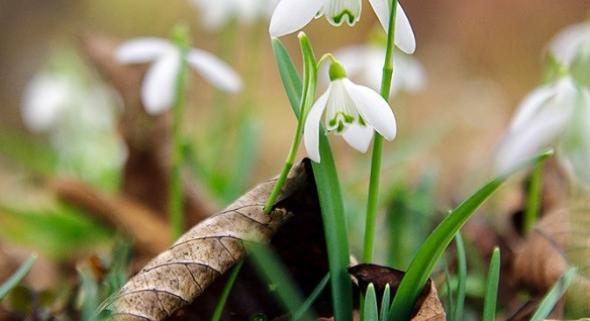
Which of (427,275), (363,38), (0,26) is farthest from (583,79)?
(0,26)

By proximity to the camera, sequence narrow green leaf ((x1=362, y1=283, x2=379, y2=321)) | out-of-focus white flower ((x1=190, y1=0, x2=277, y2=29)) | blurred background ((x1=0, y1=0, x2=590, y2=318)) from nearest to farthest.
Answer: narrow green leaf ((x1=362, y1=283, x2=379, y2=321))
blurred background ((x1=0, y1=0, x2=590, y2=318))
out-of-focus white flower ((x1=190, y1=0, x2=277, y2=29))

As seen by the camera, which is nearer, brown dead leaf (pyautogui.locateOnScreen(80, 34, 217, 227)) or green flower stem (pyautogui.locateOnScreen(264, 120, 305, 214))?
green flower stem (pyautogui.locateOnScreen(264, 120, 305, 214))

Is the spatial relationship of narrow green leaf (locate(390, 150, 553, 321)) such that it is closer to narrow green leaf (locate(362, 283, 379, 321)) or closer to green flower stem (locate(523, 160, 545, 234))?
narrow green leaf (locate(362, 283, 379, 321))

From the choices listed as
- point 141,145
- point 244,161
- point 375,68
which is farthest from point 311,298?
point 375,68

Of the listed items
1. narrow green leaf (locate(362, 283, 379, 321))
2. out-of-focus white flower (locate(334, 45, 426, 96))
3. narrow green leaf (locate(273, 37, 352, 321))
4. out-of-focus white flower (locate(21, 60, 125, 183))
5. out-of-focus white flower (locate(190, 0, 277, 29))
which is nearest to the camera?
narrow green leaf (locate(362, 283, 379, 321))

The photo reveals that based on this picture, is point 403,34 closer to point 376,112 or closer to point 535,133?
point 376,112

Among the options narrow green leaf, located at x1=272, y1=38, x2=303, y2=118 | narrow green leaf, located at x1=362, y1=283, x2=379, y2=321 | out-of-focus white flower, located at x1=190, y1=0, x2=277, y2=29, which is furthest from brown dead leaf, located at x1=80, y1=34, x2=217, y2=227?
narrow green leaf, located at x1=362, y1=283, x2=379, y2=321

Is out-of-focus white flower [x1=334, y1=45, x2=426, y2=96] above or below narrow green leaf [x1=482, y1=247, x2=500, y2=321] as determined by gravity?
above
